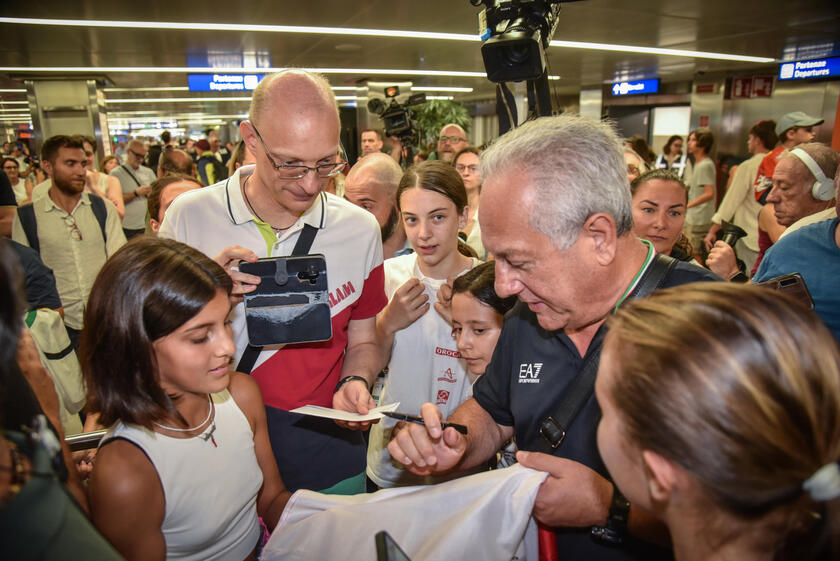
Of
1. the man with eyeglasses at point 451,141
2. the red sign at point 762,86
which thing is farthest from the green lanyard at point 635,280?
the red sign at point 762,86

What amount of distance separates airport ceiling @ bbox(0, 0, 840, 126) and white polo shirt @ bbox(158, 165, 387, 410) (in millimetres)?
4194

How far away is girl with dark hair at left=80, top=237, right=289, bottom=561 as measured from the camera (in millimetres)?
1225

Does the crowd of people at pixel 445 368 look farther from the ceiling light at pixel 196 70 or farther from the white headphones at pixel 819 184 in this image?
the ceiling light at pixel 196 70

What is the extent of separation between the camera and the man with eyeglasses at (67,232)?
158 inches

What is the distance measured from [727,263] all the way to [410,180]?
1.75 meters

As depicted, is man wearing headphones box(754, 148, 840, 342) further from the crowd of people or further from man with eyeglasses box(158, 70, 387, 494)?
man with eyeglasses box(158, 70, 387, 494)

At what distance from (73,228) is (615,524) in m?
4.39

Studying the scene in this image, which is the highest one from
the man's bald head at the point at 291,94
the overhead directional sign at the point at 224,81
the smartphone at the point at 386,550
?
the overhead directional sign at the point at 224,81

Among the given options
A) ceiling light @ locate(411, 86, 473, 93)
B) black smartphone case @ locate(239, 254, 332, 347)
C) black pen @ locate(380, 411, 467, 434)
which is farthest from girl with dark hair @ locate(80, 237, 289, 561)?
ceiling light @ locate(411, 86, 473, 93)

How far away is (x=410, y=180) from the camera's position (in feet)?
8.11

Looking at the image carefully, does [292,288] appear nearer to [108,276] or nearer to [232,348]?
[232,348]

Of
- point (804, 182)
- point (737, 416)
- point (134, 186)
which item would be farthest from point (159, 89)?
point (737, 416)

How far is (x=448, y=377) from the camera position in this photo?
2.25 meters

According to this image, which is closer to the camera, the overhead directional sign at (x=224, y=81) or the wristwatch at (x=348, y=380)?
the wristwatch at (x=348, y=380)
